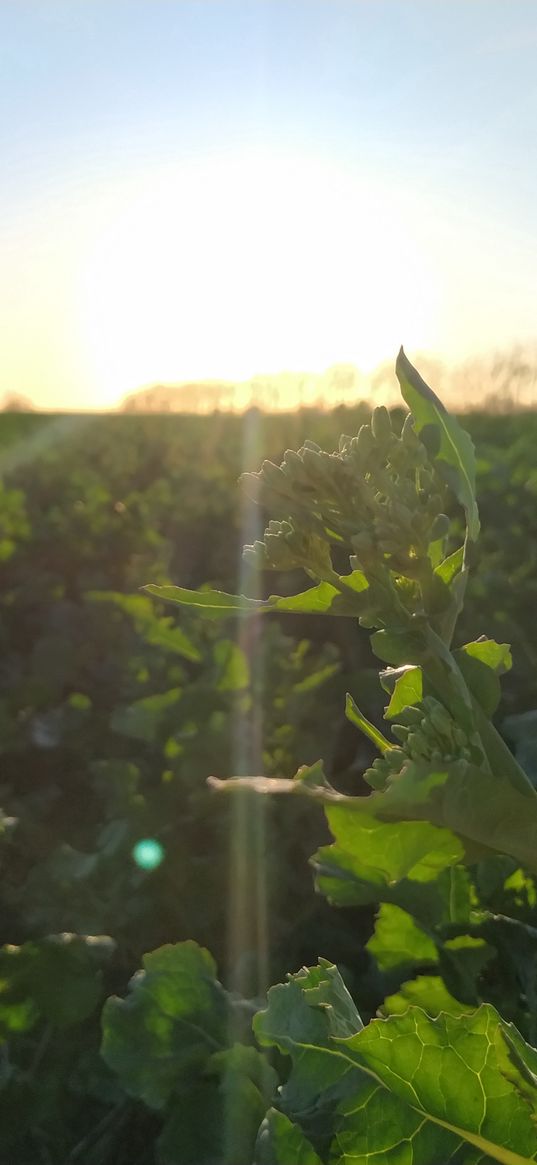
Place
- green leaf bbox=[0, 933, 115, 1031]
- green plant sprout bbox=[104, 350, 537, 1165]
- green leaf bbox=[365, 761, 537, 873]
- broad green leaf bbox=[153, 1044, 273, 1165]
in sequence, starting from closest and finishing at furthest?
green leaf bbox=[365, 761, 537, 873] < green plant sprout bbox=[104, 350, 537, 1165] < broad green leaf bbox=[153, 1044, 273, 1165] < green leaf bbox=[0, 933, 115, 1031]

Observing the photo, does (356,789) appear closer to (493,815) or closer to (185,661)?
(185,661)

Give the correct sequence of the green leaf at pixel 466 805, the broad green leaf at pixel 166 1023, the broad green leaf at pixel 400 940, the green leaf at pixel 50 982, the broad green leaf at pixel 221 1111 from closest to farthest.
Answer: the green leaf at pixel 466 805, the broad green leaf at pixel 400 940, the broad green leaf at pixel 221 1111, the broad green leaf at pixel 166 1023, the green leaf at pixel 50 982

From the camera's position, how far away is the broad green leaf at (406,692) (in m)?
1.44

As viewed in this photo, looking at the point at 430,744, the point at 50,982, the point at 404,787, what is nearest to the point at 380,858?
the point at 430,744

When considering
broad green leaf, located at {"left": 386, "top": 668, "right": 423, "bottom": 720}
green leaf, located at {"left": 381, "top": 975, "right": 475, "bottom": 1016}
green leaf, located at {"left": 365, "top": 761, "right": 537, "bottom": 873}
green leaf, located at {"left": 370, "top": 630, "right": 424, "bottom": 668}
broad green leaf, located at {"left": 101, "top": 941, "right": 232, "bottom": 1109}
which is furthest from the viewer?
broad green leaf, located at {"left": 101, "top": 941, "right": 232, "bottom": 1109}

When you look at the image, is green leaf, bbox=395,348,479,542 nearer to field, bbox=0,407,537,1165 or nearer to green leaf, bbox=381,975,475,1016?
field, bbox=0,407,537,1165

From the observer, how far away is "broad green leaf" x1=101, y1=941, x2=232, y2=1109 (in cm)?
216

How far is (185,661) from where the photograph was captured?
4730 mm

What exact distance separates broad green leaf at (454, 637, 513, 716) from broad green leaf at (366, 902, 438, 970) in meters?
0.64

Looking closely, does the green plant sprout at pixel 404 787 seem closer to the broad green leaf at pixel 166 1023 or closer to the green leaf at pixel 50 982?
the broad green leaf at pixel 166 1023

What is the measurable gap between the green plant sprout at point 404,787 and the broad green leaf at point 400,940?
10.4 inches

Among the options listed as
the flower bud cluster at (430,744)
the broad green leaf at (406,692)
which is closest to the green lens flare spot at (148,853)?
the broad green leaf at (406,692)

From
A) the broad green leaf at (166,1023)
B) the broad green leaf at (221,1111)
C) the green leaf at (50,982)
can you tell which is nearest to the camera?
the broad green leaf at (221,1111)

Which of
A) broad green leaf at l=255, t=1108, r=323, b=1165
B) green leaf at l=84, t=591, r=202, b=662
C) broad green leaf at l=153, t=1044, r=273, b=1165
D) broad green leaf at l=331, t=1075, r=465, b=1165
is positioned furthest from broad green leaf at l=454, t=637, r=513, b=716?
green leaf at l=84, t=591, r=202, b=662
